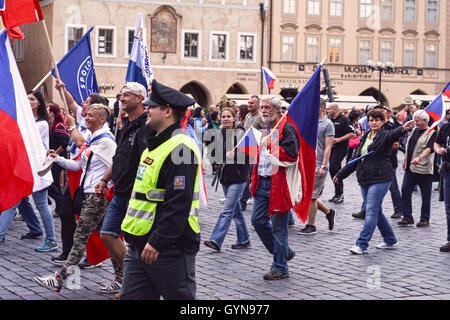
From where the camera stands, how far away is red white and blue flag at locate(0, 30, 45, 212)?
23.0ft

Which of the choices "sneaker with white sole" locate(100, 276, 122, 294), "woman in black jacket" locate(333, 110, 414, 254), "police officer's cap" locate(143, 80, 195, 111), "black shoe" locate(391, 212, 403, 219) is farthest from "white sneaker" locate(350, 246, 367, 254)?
"police officer's cap" locate(143, 80, 195, 111)

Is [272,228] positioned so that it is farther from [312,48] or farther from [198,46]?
[312,48]

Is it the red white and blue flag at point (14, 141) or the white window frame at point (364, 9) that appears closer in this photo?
the red white and blue flag at point (14, 141)

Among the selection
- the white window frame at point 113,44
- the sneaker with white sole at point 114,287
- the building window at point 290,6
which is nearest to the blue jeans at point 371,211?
the sneaker with white sole at point 114,287

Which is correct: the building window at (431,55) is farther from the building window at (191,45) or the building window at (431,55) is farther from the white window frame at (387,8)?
the building window at (191,45)

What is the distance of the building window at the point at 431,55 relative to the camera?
165 ft

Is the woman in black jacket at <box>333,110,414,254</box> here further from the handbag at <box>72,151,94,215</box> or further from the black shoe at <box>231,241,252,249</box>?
the handbag at <box>72,151,94,215</box>

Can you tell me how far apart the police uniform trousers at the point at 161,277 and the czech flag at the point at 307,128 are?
3.37 m

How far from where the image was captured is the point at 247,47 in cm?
4622

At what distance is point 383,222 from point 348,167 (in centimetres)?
86

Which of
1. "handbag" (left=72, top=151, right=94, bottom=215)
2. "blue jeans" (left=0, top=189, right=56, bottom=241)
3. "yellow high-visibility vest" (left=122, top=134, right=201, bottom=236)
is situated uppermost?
"yellow high-visibility vest" (left=122, top=134, right=201, bottom=236)

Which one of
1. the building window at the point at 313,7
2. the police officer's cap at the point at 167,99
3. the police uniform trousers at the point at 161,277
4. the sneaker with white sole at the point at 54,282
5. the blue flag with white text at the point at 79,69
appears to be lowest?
the sneaker with white sole at the point at 54,282

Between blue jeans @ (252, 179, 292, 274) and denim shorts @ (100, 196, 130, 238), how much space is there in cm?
171

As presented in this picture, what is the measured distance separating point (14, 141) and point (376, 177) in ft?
13.7
